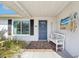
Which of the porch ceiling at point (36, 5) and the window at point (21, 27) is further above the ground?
the porch ceiling at point (36, 5)

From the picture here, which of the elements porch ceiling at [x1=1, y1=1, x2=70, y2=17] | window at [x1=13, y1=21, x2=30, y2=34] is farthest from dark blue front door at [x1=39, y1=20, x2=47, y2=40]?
porch ceiling at [x1=1, y1=1, x2=70, y2=17]

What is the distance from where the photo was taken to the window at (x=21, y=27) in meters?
17.5

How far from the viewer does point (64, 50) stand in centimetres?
1049

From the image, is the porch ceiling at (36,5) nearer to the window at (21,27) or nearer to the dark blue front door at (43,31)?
the dark blue front door at (43,31)

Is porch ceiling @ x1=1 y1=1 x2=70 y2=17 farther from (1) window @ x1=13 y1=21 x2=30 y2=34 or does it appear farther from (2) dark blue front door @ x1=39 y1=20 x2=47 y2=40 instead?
(1) window @ x1=13 y1=21 x2=30 y2=34

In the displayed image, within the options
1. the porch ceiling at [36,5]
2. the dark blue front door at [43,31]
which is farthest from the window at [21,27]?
the porch ceiling at [36,5]

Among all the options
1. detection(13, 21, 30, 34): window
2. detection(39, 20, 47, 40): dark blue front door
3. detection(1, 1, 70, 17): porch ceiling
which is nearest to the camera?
detection(1, 1, 70, 17): porch ceiling

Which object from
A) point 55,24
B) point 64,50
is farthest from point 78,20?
point 55,24

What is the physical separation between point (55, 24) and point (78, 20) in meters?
9.33

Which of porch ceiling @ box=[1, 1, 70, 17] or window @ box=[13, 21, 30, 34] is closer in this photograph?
porch ceiling @ box=[1, 1, 70, 17]

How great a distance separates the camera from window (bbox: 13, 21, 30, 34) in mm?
17469

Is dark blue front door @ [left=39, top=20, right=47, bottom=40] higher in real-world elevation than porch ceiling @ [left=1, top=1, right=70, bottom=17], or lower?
lower

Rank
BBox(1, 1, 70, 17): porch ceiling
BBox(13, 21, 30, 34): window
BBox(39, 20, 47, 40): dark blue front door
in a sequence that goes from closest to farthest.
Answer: BBox(1, 1, 70, 17): porch ceiling → BBox(39, 20, 47, 40): dark blue front door → BBox(13, 21, 30, 34): window

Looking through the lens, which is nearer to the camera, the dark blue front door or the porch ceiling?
the porch ceiling
